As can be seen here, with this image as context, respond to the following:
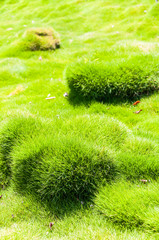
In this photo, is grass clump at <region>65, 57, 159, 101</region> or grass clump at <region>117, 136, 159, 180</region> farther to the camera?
grass clump at <region>65, 57, 159, 101</region>

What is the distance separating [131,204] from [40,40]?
48.4ft

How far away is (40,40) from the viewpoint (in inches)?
608

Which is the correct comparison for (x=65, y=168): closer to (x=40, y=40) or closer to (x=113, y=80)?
(x=113, y=80)

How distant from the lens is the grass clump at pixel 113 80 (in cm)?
618

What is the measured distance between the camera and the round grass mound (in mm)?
15114

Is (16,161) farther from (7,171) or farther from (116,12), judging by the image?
(116,12)

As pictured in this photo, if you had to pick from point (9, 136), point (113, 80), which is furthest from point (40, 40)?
point (9, 136)

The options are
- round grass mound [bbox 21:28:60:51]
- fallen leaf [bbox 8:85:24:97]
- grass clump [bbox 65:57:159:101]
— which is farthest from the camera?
round grass mound [bbox 21:28:60:51]

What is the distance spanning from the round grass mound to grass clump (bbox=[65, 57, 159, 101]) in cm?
977

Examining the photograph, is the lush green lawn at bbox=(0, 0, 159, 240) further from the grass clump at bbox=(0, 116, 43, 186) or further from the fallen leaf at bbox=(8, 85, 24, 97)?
the fallen leaf at bbox=(8, 85, 24, 97)

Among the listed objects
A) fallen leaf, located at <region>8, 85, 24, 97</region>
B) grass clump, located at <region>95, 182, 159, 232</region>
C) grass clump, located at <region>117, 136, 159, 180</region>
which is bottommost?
fallen leaf, located at <region>8, 85, 24, 97</region>

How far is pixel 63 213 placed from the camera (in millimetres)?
3463

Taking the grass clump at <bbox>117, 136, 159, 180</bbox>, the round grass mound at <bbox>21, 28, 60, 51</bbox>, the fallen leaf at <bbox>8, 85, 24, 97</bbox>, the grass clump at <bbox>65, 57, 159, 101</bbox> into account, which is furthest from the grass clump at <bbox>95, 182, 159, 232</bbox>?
the round grass mound at <bbox>21, 28, 60, 51</bbox>

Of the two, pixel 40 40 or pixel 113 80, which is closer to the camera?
pixel 113 80
